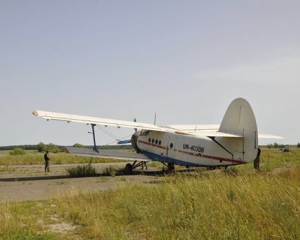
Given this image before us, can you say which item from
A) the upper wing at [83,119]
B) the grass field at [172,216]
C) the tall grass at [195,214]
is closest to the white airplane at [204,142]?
the upper wing at [83,119]

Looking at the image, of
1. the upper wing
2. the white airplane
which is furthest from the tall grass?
the upper wing

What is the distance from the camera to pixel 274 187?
8688mm

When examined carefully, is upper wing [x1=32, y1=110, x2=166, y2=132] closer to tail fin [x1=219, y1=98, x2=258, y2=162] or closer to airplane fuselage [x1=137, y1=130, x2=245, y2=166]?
airplane fuselage [x1=137, y1=130, x2=245, y2=166]

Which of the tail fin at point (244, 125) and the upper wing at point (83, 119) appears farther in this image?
the upper wing at point (83, 119)

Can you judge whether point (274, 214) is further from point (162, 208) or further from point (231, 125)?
point (231, 125)

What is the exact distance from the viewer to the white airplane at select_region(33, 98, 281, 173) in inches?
703

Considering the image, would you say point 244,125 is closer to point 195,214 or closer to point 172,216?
point 172,216

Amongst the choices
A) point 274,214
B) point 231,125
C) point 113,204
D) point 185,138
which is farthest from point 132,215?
point 185,138

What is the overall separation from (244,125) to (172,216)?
38.0 feet

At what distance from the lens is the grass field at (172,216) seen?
5680 mm

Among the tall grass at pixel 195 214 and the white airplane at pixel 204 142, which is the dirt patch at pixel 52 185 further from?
the tall grass at pixel 195 214

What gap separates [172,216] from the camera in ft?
23.9

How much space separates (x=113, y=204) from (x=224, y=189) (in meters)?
3.14

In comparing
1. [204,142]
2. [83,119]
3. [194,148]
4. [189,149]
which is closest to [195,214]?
[204,142]
